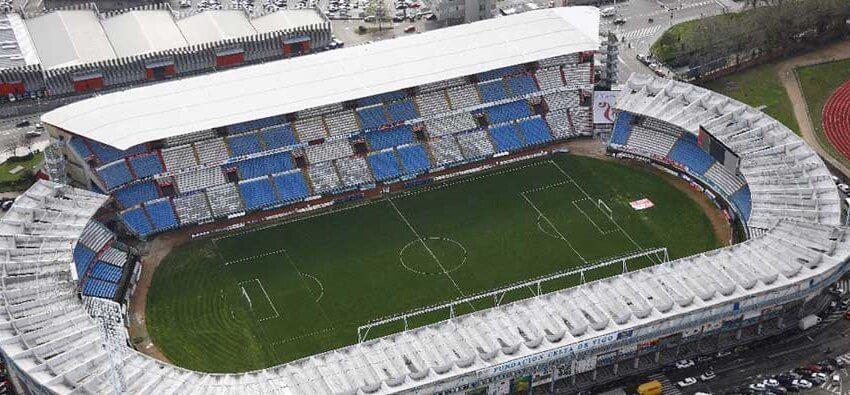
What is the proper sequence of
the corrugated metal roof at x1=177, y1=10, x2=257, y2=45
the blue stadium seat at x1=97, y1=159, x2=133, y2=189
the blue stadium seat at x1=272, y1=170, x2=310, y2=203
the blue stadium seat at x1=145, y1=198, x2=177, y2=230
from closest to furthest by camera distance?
1. the blue stadium seat at x1=97, y1=159, x2=133, y2=189
2. the blue stadium seat at x1=145, y1=198, x2=177, y2=230
3. the blue stadium seat at x1=272, y1=170, x2=310, y2=203
4. the corrugated metal roof at x1=177, y1=10, x2=257, y2=45

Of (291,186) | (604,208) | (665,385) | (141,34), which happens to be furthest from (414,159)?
(141,34)

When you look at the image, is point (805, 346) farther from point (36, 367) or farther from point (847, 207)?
point (36, 367)

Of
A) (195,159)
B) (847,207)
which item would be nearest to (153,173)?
(195,159)

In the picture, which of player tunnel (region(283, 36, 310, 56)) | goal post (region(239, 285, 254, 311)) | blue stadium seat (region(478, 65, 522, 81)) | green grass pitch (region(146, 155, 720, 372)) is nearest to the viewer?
green grass pitch (region(146, 155, 720, 372))

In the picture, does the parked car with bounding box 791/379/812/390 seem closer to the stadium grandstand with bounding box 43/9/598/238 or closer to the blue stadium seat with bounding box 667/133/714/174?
the blue stadium seat with bounding box 667/133/714/174

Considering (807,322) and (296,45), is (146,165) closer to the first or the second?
(296,45)

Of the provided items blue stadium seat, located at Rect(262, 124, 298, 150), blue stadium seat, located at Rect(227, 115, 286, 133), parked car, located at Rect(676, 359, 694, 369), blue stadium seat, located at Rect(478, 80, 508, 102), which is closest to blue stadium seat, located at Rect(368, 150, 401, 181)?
blue stadium seat, located at Rect(262, 124, 298, 150)

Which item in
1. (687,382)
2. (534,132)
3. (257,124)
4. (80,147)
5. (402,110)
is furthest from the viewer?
(534,132)
